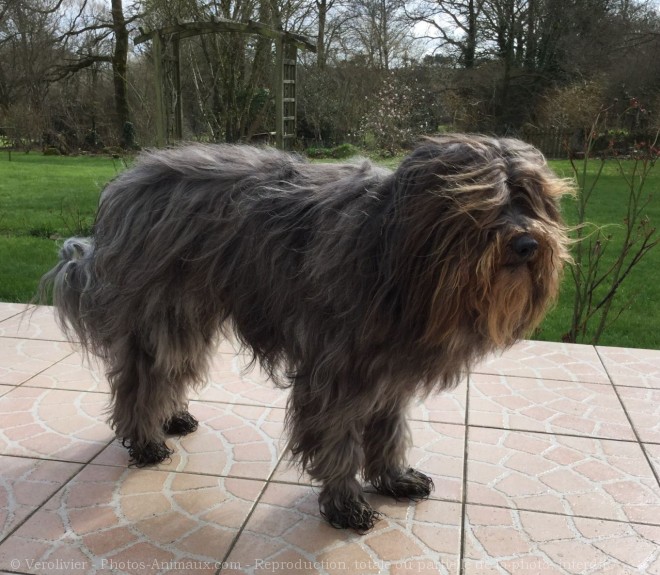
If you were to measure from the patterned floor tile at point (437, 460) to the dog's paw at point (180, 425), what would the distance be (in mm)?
592

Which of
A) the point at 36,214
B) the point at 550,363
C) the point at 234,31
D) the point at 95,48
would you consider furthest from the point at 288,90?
the point at 95,48

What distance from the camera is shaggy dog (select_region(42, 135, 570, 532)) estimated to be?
2006 mm

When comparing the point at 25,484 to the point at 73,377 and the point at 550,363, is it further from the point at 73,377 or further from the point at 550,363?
the point at 550,363

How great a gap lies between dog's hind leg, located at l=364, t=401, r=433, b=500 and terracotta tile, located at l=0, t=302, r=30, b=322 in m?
3.48

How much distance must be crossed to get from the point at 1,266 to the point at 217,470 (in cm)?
491

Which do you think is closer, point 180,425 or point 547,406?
point 180,425

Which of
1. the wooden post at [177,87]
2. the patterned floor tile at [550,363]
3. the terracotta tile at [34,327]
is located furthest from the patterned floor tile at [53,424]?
the wooden post at [177,87]

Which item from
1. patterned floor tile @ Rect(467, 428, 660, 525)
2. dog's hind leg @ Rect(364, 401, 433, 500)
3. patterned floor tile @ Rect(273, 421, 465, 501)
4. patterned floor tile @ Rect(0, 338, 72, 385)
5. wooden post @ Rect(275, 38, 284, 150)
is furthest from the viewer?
wooden post @ Rect(275, 38, 284, 150)

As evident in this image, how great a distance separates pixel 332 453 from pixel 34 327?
324 cm

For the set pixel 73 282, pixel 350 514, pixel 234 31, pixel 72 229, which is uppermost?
pixel 234 31

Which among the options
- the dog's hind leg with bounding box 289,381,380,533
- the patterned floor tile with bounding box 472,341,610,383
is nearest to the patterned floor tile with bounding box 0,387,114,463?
the dog's hind leg with bounding box 289,381,380,533

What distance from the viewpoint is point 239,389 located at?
3.99 meters

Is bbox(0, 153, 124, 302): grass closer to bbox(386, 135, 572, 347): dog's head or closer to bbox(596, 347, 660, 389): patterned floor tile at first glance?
bbox(386, 135, 572, 347): dog's head

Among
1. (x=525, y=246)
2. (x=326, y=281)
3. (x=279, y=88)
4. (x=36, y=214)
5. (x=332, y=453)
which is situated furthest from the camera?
(x=36, y=214)
